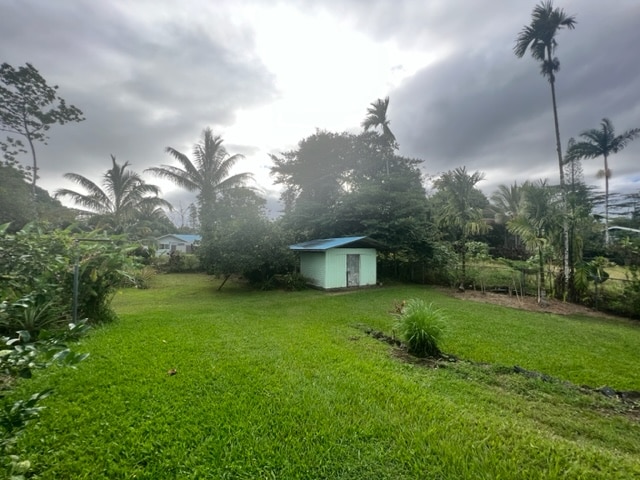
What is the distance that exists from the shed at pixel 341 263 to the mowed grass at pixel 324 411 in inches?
254

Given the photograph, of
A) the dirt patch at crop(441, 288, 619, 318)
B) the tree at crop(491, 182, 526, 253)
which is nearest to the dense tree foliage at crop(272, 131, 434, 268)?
the dirt patch at crop(441, 288, 619, 318)

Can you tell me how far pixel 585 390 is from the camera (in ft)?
11.7

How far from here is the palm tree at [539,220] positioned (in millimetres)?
9414

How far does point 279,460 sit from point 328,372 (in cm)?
163

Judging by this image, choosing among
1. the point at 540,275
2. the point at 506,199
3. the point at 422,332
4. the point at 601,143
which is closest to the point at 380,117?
the point at 540,275

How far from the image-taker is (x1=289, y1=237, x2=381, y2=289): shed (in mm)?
12195

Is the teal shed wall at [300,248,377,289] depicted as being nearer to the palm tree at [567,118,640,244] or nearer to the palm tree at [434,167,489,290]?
the palm tree at [434,167,489,290]

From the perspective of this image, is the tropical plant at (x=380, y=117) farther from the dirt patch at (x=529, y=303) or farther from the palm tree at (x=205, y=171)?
the dirt patch at (x=529, y=303)

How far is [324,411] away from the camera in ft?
9.29

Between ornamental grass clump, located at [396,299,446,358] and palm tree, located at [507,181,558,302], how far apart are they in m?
7.26

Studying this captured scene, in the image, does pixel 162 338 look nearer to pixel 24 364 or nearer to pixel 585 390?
pixel 24 364

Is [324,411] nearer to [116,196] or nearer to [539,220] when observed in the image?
[539,220]

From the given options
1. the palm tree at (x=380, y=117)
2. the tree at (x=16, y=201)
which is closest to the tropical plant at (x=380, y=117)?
the palm tree at (x=380, y=117)

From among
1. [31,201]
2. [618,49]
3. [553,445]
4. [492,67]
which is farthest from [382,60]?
[31,201]
